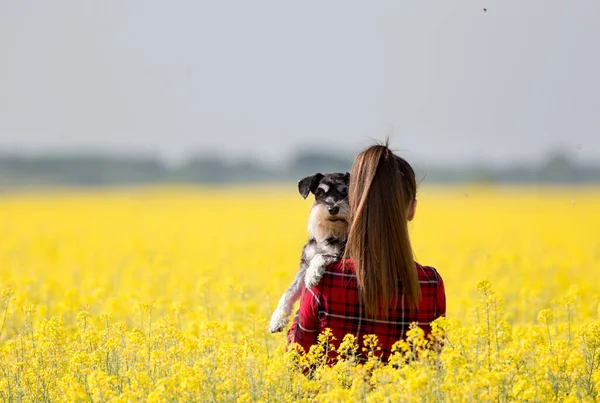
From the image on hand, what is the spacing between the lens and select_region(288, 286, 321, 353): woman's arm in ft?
12.4

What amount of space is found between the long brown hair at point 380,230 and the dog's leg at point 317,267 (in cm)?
11

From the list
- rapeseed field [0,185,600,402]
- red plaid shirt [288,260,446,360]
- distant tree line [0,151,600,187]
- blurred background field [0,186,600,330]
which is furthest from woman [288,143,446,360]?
distant tree line [0,151,600,187]

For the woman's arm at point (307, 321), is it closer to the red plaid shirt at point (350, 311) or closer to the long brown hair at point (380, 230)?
the red plaid shirt at point (350, 311)

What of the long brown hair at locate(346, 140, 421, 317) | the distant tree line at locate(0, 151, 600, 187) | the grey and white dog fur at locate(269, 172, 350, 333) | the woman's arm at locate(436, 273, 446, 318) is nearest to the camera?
the long brown hair at locate(346, 140, 421, 317)

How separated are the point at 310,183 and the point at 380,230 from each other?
2.37 feet

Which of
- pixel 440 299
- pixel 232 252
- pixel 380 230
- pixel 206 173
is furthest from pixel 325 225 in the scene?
pixel 206 173

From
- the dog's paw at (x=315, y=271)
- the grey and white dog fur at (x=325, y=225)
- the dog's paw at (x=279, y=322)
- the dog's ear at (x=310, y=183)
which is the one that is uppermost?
the dog's ear at (x=310, y=183)

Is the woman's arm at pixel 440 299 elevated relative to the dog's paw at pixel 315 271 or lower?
lower

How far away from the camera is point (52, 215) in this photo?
2778 cm

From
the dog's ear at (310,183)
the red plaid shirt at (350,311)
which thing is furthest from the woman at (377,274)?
the dog's ear at (310,183)

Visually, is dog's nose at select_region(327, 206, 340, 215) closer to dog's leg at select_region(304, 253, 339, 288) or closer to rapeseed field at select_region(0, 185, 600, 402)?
dog's leg at select_region(304, 253, 339, 288)

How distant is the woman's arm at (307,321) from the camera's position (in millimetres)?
3768

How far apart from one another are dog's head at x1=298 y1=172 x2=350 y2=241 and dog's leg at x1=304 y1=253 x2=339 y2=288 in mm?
204

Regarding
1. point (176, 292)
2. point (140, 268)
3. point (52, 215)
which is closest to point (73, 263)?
point (140, 268)
